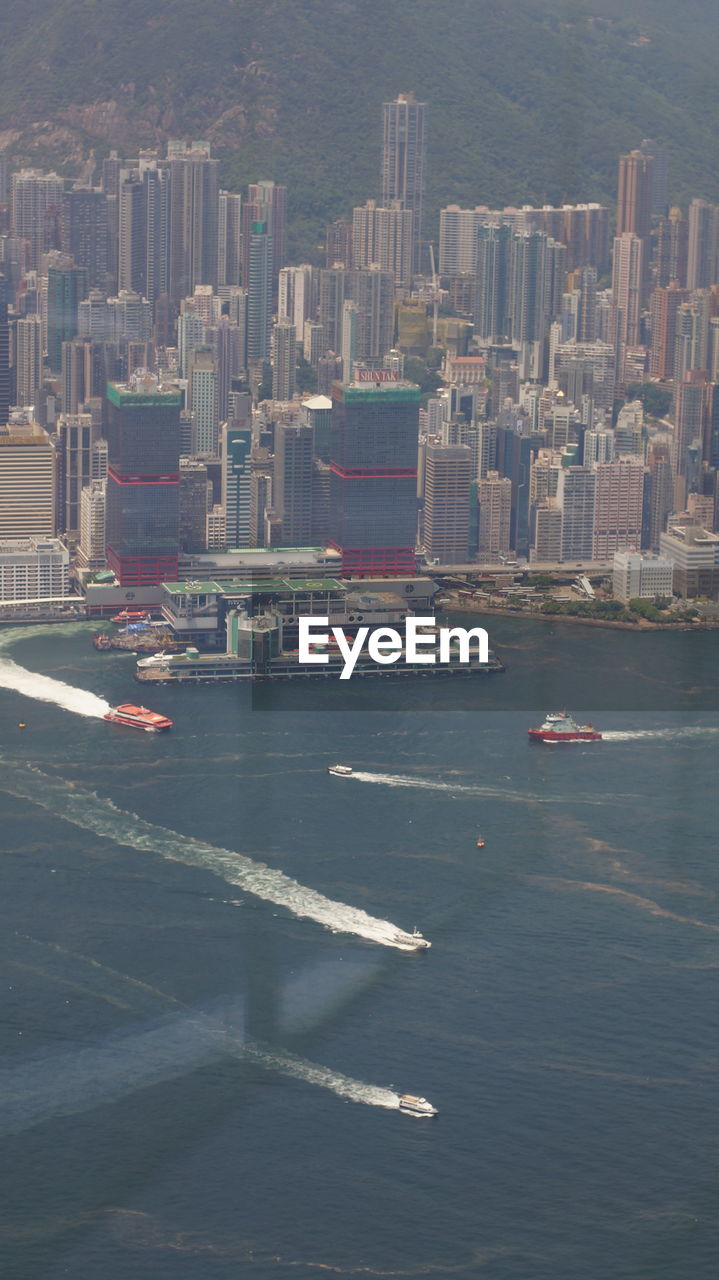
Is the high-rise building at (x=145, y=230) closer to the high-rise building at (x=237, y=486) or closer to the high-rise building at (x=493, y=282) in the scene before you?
the high-rise building at (x=493, y=282)

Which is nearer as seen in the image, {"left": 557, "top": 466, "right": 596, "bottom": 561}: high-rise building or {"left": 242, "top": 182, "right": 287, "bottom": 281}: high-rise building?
{"left": 557, "top": 466, "right": 596, "bottom": 561}: high-rise building

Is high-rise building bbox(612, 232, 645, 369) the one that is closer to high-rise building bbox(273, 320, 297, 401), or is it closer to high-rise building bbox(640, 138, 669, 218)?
high-rise building bbox(640, 138, 669, 218)

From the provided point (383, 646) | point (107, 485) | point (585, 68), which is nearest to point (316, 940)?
point (383, 646)

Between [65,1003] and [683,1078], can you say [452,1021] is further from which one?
[65,1003]

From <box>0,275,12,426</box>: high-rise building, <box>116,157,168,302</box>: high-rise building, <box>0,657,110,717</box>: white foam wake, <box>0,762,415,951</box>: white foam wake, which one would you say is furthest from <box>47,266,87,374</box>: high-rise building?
<box>0,762,415,951</box>: white foam wake

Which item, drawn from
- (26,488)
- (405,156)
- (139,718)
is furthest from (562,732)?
(405,156)

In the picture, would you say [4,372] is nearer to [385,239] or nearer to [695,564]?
[695,564]

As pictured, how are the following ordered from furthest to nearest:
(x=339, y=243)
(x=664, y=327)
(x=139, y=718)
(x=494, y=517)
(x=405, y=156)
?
1. (x=405, y=156)
2. (x=339, y=243)
3. (x=664, y=327)
4. (x=494, y=517)
5. (x=139, y=718)

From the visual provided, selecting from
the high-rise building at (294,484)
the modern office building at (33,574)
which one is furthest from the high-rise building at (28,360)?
A: the modern office building at (33,574)
